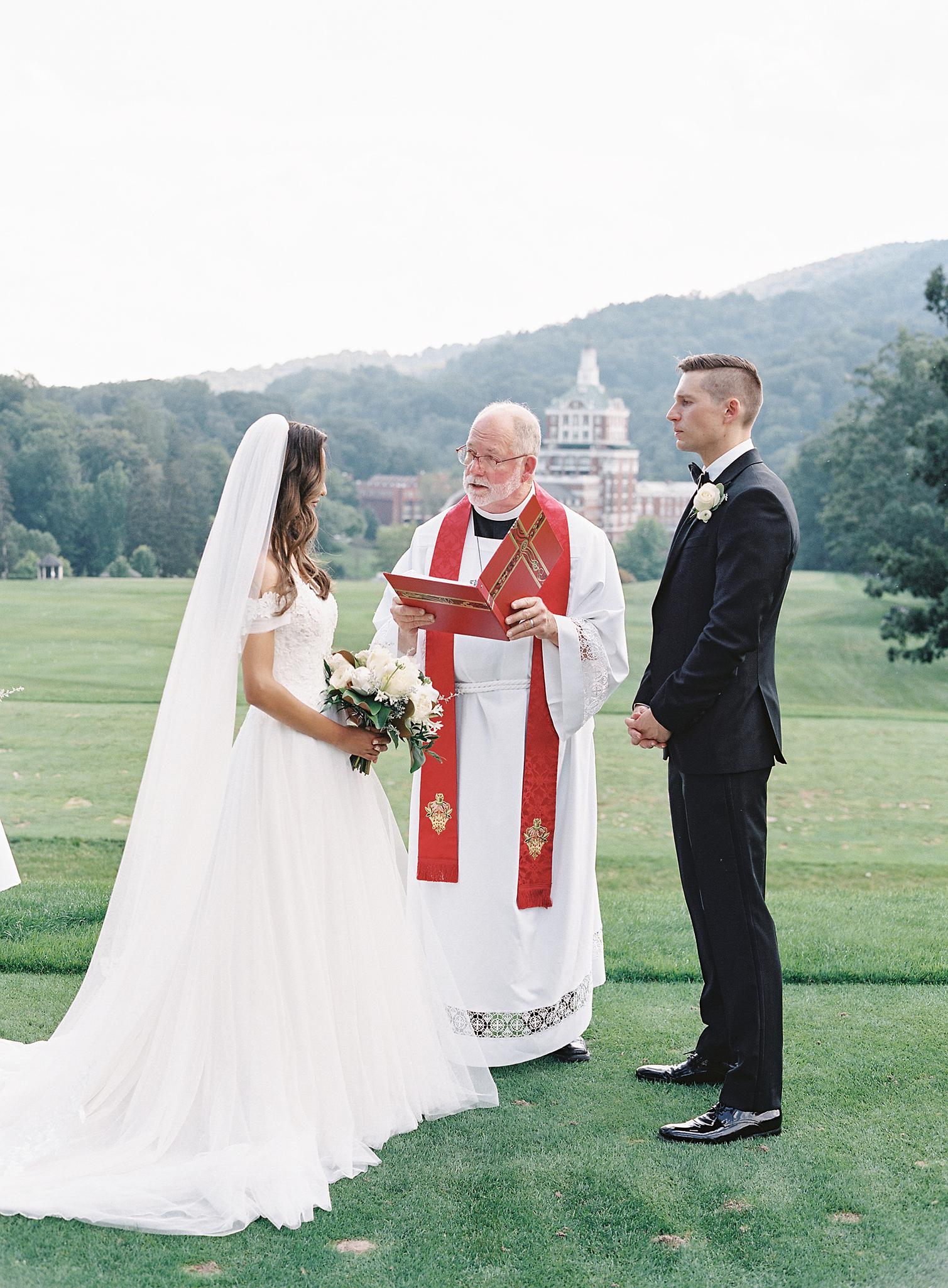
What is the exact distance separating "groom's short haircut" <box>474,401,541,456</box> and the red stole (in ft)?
0.71

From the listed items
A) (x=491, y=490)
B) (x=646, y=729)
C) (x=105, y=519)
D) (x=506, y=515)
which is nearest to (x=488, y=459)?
(x=491, y=490)

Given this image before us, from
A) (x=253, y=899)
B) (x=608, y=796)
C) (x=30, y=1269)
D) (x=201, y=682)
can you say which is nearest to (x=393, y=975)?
(x=253, y=899)

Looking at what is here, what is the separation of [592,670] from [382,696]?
3.05ft

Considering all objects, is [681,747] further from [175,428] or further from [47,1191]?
A: [175,428]

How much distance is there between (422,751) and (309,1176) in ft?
4.08

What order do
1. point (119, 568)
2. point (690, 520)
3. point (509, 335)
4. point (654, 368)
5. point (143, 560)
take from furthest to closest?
point (654, 368), point (509, 335), point (143, 560), point (119, 568), point (690, 520)

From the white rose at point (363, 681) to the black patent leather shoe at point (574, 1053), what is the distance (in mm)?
1468

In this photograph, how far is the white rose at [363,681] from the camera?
3516 mm

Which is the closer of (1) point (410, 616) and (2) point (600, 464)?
(1) point (410, 616)

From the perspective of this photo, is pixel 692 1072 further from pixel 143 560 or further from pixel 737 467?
pixel 143 560

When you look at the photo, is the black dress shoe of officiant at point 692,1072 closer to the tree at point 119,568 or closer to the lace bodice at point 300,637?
the lace bodice at point 300,637

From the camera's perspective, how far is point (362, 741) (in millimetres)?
3621

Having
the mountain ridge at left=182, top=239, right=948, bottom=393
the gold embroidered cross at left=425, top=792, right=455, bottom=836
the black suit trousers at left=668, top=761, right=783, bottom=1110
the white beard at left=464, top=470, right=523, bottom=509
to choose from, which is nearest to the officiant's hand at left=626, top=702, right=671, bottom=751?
the black suit trousers at left=668, top=761, right=783, bottom=1110

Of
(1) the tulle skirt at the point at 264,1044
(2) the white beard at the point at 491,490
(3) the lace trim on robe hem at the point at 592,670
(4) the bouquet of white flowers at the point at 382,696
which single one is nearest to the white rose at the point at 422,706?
(4) the bouquet of white flowers at the point at 382,696
